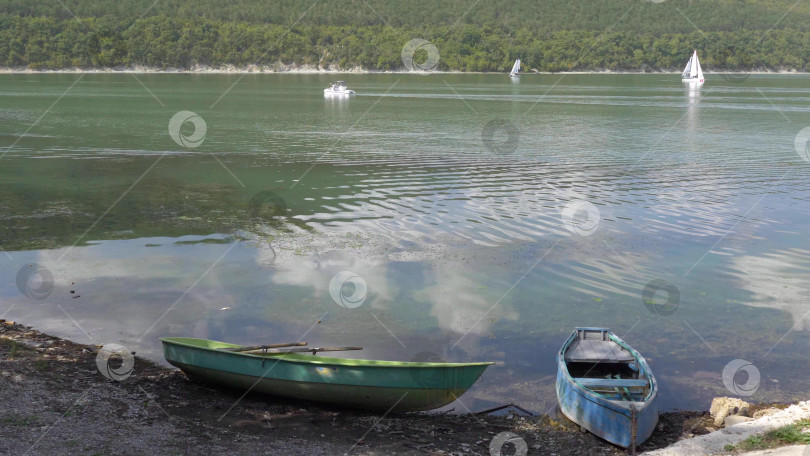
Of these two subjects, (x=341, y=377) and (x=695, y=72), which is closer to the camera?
(x=341, y=377)

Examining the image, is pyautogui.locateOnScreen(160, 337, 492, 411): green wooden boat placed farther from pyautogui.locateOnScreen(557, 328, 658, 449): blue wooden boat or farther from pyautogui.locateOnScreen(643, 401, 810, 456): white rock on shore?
pyautogui.locateOnScreen(643, 401, 810, 456): white rock on shore

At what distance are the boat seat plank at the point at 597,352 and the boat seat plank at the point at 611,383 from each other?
109 centimetres

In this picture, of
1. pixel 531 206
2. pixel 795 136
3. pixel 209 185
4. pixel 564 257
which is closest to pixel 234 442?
pixel 564 257

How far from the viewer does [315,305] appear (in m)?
19.9

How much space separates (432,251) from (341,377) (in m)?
11.8

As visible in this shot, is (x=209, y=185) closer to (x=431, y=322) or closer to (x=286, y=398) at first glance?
(x=431, y=322)

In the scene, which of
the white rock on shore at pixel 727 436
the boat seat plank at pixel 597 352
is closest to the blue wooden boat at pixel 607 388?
the boat seat plank at pixel 597 352

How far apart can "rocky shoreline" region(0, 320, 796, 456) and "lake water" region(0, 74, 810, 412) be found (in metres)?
1.28

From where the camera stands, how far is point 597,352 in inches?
600

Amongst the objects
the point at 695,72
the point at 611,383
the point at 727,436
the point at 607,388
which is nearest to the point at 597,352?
the point at 607,388

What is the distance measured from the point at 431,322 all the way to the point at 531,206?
14540 millimetres

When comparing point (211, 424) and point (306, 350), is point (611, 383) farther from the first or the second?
point (211, 424)

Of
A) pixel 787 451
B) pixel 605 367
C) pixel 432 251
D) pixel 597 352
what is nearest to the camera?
pixel 787 451

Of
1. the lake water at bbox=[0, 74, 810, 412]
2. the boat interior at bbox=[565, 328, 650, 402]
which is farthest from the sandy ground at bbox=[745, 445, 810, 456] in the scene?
the lake water at bbox=[0, 74, 810, 412]
